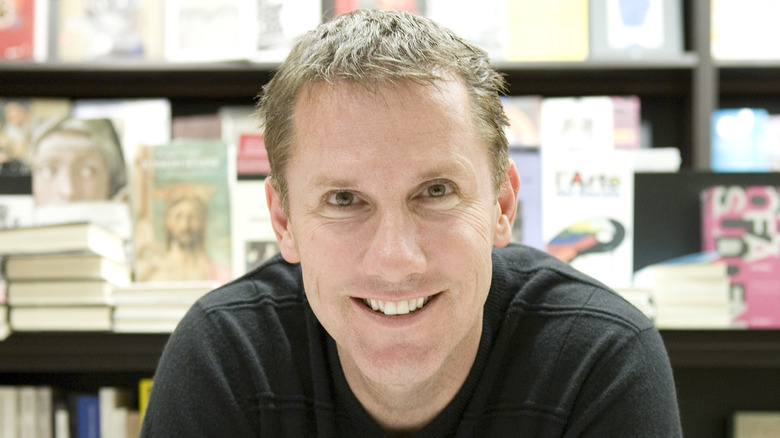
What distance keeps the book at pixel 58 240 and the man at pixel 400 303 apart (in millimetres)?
579

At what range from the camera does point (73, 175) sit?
169 centimetres

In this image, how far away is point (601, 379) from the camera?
980 mm

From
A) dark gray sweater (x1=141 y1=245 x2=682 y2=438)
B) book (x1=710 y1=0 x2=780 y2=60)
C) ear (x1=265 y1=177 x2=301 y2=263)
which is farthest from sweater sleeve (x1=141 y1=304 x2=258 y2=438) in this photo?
book (x1=710 y1=0 x2=780 y2=60)

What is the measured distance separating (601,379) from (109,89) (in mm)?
1559

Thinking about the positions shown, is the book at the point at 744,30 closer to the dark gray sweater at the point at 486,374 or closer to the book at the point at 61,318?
the dark gray sweater at the point at 486,374

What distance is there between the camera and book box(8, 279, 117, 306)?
62.4 inches

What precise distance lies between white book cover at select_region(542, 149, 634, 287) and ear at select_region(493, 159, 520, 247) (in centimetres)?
60

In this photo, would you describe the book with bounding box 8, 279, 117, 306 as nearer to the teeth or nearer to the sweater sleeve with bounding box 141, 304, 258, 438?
the sweater sleeve with bounding box 141, 304, 258, 438

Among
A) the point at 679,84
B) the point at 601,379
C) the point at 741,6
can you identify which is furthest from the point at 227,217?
the point at 741,6

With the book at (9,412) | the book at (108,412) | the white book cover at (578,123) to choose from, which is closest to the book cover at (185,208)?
the book at (108,412)

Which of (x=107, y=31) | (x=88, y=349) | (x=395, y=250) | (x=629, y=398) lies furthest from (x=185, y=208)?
(x=629, y=398)

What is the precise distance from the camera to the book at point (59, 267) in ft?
5.19

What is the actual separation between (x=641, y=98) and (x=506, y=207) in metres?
1.07

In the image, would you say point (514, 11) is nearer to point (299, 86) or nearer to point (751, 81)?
point (751, 81)
